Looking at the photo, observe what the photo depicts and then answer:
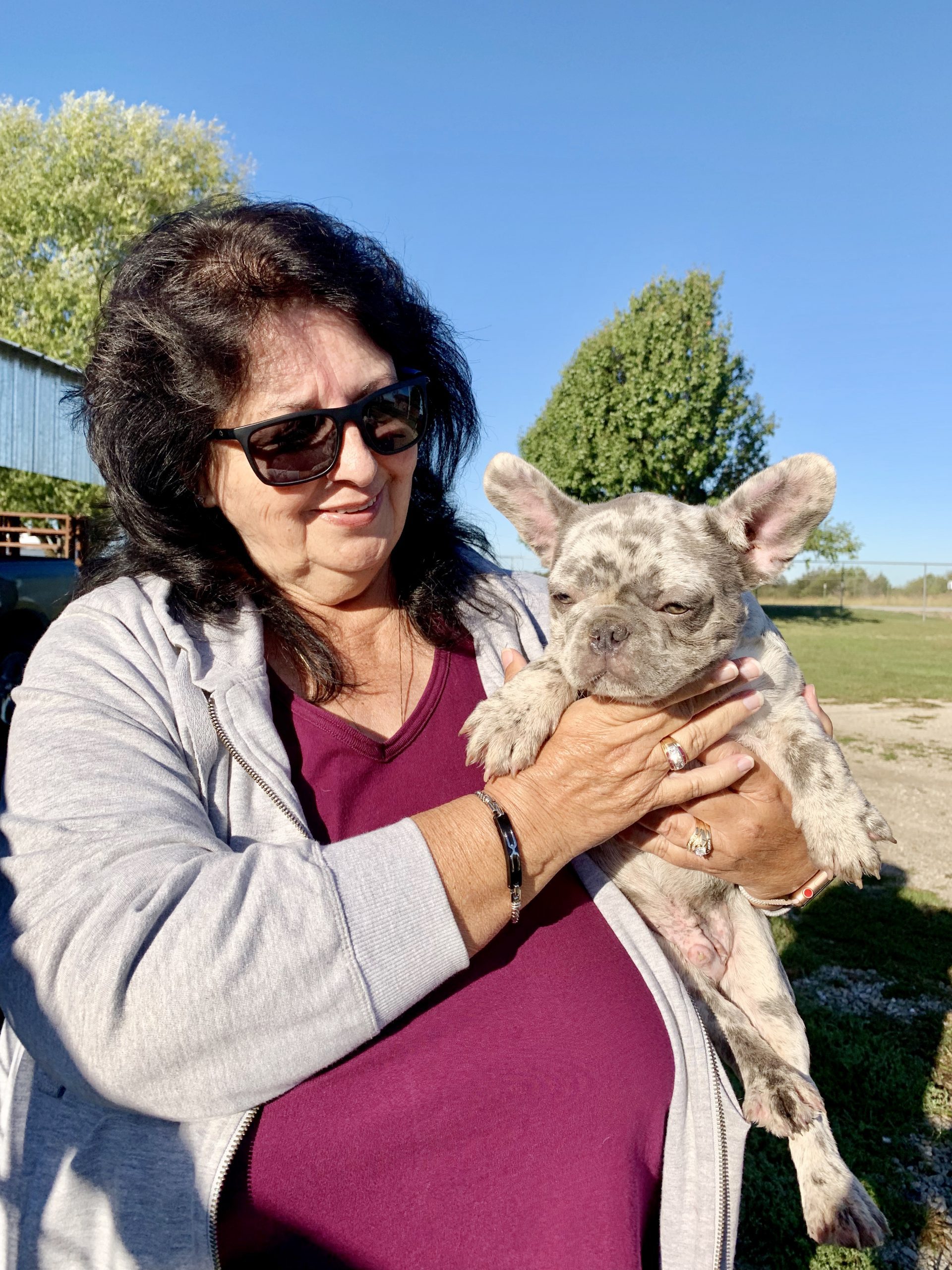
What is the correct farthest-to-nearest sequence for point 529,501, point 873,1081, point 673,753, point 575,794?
1. point 873,1081
2. point 529,501
3. point 673,753
4. point 575,794

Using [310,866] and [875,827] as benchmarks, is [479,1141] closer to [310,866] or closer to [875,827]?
[310,866]

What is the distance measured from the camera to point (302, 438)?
2.32 metres

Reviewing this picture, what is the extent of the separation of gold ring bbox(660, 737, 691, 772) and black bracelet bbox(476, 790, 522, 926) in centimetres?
54

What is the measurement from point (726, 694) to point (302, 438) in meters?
Result: 1.48

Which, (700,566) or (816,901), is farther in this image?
(816,901)

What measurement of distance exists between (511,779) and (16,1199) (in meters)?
1.26

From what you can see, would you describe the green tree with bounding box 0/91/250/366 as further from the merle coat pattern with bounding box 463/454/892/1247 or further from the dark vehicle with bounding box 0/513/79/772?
the merle coat pattern with bounding box 463/454/892/1247

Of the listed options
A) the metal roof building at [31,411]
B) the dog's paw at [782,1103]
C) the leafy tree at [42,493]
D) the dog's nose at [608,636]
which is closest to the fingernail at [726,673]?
the dog's nose at [608,636]

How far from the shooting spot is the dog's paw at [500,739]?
2.21 m

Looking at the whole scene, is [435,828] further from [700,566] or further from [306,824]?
[700,566]

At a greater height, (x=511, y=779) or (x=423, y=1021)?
(x=511, y=779)

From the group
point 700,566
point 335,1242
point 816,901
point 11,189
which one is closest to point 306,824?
point 335,1242

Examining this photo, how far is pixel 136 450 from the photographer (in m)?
2.46

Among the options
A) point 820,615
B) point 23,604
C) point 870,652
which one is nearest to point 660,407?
point 870,652
